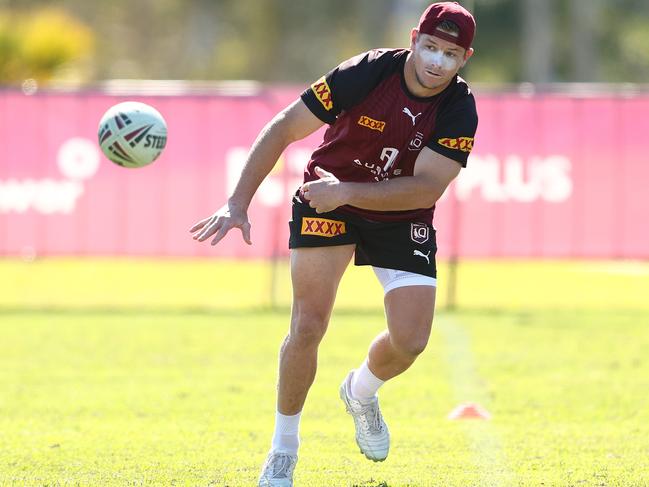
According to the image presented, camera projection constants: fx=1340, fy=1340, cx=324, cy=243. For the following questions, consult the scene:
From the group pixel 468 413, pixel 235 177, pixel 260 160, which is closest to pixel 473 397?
pixel 468 413

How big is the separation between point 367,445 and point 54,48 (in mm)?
21215

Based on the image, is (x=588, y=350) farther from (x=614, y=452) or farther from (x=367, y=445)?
(x=367, y=445)

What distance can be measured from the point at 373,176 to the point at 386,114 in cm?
34

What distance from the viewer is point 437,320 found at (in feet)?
45.0

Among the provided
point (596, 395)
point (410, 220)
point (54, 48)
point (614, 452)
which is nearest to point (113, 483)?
point (410, 220)

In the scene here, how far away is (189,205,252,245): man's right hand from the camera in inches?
245

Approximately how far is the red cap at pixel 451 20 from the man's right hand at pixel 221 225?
125 cm

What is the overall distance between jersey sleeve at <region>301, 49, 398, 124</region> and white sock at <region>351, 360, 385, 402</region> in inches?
55.1

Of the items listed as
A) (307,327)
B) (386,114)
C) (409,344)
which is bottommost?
(409,344)

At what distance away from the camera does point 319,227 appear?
6609 millimetres

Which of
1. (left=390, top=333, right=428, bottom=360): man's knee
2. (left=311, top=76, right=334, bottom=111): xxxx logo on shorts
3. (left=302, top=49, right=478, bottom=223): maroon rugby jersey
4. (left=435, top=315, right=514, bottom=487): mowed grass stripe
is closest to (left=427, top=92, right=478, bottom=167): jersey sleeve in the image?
(left=302, top=49, right=478, bottom=223): maroon rugby jersey

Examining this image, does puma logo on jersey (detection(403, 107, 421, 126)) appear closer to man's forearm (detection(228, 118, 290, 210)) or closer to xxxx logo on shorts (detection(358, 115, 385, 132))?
xxxx logo on shorts (detection(358, 115, 385, 132))

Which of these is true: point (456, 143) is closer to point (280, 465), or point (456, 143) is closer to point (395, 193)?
point (395, 193)

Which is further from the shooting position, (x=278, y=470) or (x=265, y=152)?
(x=265, y=152)
